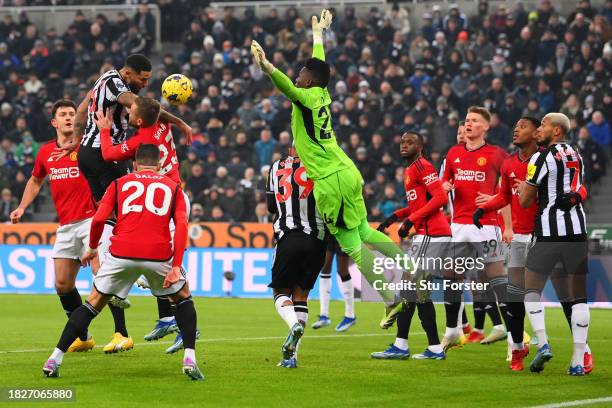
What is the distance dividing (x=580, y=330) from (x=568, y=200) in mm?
1194

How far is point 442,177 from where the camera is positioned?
42.3 feet

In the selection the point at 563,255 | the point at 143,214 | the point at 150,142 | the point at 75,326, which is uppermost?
the point at 150,142

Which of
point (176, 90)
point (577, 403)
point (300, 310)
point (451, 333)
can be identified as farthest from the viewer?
point (451, 333)

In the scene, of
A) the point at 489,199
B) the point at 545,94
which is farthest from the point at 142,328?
the point at 545,94

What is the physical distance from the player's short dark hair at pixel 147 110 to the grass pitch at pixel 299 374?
7.57 ft

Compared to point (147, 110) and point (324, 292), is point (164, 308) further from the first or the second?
point (324, 292)

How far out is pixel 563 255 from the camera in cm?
1015

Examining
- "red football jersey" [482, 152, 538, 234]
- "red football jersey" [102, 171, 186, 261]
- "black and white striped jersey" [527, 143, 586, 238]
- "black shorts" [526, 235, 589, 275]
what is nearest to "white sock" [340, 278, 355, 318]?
"red football jersey" [482, 152, 538, 234]

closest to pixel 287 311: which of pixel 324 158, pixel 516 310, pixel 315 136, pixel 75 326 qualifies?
pixel 324 158

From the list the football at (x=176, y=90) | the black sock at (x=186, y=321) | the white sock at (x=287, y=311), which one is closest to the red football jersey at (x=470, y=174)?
the white sock at (x=287, y=311)

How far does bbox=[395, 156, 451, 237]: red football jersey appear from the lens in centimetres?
1171

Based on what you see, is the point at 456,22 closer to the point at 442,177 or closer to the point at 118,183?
the point at 442,177

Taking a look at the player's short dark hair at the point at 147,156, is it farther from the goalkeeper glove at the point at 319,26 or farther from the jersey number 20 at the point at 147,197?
the goalkeeper glove at the point at 319,26

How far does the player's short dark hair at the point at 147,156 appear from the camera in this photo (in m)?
9.36
